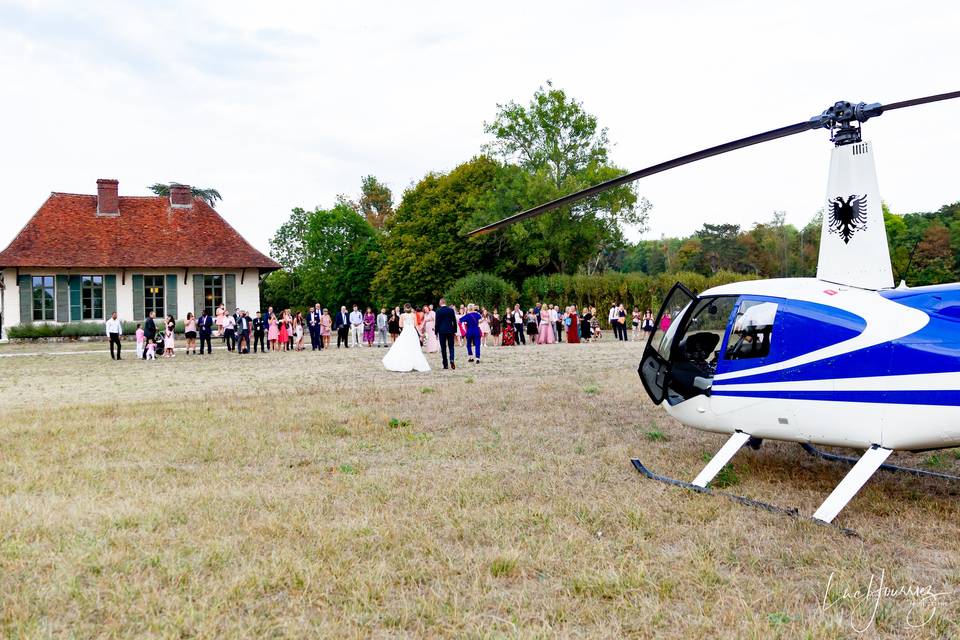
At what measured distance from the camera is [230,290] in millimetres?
39438

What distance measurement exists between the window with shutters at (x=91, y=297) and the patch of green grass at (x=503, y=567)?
1503 inches

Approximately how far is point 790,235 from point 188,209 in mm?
64274

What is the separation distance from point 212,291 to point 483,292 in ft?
48.9

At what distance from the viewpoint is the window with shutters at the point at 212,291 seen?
38969mm

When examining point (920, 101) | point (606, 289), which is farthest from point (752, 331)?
point (606, 289)

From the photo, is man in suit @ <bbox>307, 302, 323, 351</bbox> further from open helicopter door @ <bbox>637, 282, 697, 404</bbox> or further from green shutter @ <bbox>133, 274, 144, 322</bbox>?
open helicopter door @ <bbox>637, 282, 697, 404</bbox>

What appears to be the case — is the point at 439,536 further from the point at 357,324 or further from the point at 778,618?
the point at 357,324

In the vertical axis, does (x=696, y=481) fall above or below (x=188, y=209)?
below

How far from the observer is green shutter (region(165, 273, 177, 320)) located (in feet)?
126

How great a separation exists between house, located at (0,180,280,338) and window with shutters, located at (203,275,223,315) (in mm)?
53

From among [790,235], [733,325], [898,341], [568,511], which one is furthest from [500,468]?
[790,235]

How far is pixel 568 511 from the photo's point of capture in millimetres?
5715

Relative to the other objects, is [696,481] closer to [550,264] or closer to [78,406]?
[78,406]

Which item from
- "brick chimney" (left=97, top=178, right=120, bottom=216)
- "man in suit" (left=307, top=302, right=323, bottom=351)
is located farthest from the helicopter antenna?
"brick chimney" (left=97, top=178, right=120, bottom=216)
